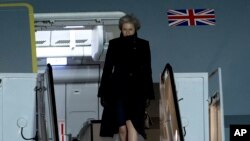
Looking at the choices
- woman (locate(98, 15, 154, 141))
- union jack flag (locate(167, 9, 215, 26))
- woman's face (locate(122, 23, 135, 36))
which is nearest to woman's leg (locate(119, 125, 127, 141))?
woman (locate(98, 15, 154, 141))

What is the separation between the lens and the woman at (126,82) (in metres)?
7.59

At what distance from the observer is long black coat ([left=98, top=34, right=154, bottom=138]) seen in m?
7.65

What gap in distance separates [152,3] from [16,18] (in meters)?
1.79

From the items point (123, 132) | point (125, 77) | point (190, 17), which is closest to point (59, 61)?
point (190, 17)

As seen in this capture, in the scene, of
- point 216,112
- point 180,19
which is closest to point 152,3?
point 180,19

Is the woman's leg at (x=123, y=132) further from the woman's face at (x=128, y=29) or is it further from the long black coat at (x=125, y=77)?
the woman's face at (x=128, y=29)

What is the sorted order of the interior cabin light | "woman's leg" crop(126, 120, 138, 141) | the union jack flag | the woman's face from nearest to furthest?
"woman's leg" crop(126, 120, 138, 141) → the woman's face → the union jack flag → the interior cabin light

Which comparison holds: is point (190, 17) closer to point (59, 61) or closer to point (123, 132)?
point (59, 61)

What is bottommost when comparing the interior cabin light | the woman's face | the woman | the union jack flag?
the woman

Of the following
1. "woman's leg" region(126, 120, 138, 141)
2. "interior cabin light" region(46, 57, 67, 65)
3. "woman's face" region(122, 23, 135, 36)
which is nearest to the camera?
"woman's leg" region(126, 120, 138, 141)

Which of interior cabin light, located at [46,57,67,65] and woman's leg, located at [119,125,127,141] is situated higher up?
interior cabin light, located at [46,57,67,65]

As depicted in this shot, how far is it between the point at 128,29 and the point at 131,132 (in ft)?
3.25

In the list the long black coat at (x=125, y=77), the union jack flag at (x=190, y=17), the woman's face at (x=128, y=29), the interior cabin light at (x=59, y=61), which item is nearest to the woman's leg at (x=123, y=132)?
the long black coat at (x=125, y=77)

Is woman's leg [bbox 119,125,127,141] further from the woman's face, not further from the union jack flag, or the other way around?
the union jack flag
